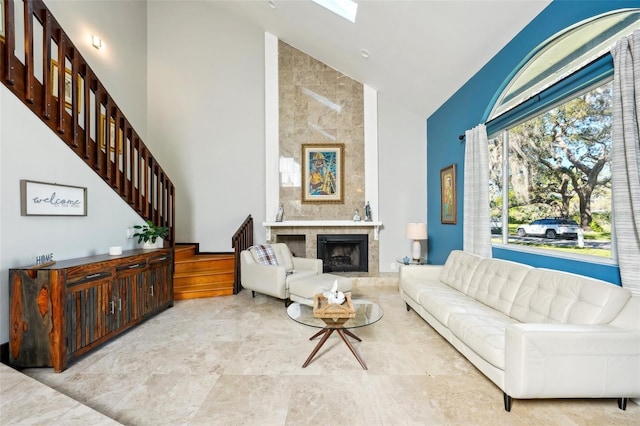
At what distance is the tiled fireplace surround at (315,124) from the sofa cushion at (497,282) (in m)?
2.91

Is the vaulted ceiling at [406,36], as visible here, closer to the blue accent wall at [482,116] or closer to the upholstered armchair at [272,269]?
the blue accent wall at [482,116]

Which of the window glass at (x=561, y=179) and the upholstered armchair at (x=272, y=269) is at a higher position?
the window glass at (x=561, y=179)

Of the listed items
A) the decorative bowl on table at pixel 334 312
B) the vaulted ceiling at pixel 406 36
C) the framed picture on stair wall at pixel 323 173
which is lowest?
the decorative bowl on table at pixel 334 312

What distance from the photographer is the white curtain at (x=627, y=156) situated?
1.93 metres

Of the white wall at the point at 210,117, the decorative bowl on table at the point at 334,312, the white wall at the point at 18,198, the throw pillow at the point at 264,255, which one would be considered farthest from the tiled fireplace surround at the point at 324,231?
the decorative bowl on table at the point at 334,312

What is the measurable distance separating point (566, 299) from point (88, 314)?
3.84m

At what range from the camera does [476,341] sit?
7.44 ft

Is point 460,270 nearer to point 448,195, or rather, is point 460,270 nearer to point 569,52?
point 448,195

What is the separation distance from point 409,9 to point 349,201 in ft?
10.7

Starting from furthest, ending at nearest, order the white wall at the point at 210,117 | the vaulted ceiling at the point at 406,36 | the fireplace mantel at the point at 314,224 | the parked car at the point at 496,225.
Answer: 1. the white wall at the point at 210,117
2. the fireplace mantel at the point at 314,224
3. the parked car at the point at 496,225
4. the vaulted ceiling at the point at 406,36

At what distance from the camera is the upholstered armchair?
4176mm

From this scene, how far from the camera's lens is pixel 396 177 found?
592 centimetres

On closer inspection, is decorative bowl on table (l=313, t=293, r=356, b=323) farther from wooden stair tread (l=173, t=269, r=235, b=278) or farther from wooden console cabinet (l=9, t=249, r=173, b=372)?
wooden stair tread (l=173, t=269, r=235, b=278)

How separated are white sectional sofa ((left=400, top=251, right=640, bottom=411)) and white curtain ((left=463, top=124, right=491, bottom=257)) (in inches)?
37.0
